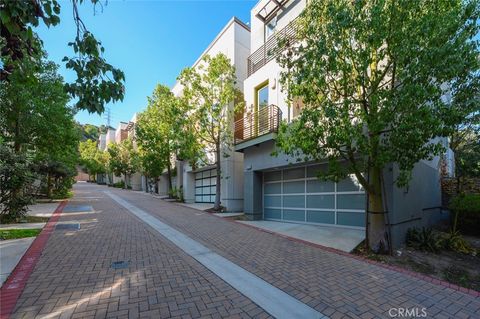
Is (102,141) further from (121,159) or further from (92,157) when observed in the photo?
(121,159)

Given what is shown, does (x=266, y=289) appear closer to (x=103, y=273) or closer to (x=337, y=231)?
(x=103, y=273)

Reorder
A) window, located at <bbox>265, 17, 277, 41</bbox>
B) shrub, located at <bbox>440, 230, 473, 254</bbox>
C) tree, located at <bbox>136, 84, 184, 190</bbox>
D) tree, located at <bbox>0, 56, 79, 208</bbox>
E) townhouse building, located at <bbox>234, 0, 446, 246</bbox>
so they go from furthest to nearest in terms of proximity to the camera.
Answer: tree, located at <bbox>136, 84, 184, 190</bbox> → window, located at <bbox>265, 17, 277, 41</bbox> → tree, located at <bbox>0, 56, 79, 208</bbox> → townhouse building, located at <bbox>234, 0, 446, 246</bbox> → shrub, located at <bbox>440, 230, 473, 254</bbox>

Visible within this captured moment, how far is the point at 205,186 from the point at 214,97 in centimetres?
753

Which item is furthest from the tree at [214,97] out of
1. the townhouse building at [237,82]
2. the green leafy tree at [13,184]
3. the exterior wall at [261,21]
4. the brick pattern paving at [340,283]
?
the brick pattern paving at [340,283]

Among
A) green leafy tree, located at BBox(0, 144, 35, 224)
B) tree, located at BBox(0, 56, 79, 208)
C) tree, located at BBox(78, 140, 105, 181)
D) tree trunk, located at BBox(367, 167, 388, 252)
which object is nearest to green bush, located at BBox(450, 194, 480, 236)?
tree trunk, located at BBox(367, 167, 388, 252)

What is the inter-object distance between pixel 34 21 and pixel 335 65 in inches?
223

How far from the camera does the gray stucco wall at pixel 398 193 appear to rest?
303 inches

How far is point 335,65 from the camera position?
6355 mm

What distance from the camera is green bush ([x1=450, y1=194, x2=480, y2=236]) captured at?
9.30m

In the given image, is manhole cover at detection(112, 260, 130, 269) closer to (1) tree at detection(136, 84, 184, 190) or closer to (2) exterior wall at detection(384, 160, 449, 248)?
(2) exterior wall at detection(384, 160, 449, 248)

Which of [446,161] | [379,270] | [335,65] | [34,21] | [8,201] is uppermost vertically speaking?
[335,65]

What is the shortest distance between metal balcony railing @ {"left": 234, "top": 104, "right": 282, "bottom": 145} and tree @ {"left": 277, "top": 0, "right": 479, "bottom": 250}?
4.51 meters

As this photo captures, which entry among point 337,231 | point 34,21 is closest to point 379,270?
point 337,231

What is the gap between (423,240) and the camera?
24.6 ft
